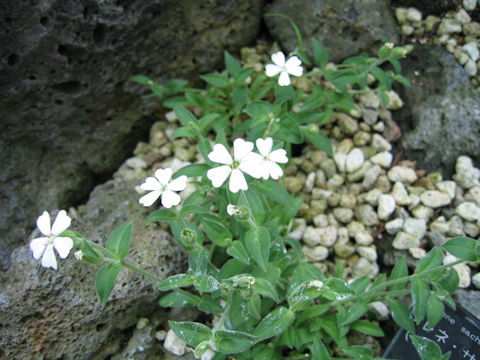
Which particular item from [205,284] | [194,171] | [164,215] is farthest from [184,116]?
[205,284]

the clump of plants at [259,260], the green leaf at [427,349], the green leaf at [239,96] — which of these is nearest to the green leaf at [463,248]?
the clump of plants at [259,260]

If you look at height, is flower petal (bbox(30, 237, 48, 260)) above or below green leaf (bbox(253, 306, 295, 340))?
above

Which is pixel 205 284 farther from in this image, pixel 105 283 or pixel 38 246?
pixel 38 246

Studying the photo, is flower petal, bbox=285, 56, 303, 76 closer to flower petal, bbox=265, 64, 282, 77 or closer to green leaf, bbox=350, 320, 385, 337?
flower petal, bbox=265, 64, 282, 77

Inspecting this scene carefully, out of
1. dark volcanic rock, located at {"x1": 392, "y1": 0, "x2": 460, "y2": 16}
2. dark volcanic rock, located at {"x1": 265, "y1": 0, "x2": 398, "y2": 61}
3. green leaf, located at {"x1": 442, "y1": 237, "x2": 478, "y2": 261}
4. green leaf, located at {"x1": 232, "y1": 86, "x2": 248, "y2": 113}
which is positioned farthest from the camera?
dark volcanic rock, located at {"x1": 392, "y1": 0, "x2": 460, "y2": 16}

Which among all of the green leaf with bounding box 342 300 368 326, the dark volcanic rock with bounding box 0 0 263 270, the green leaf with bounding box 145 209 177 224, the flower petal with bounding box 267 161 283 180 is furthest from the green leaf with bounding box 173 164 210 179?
the green leaf with bounding box 342 300 368 326

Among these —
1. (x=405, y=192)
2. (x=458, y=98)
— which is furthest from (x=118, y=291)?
(x=458, y=98)
